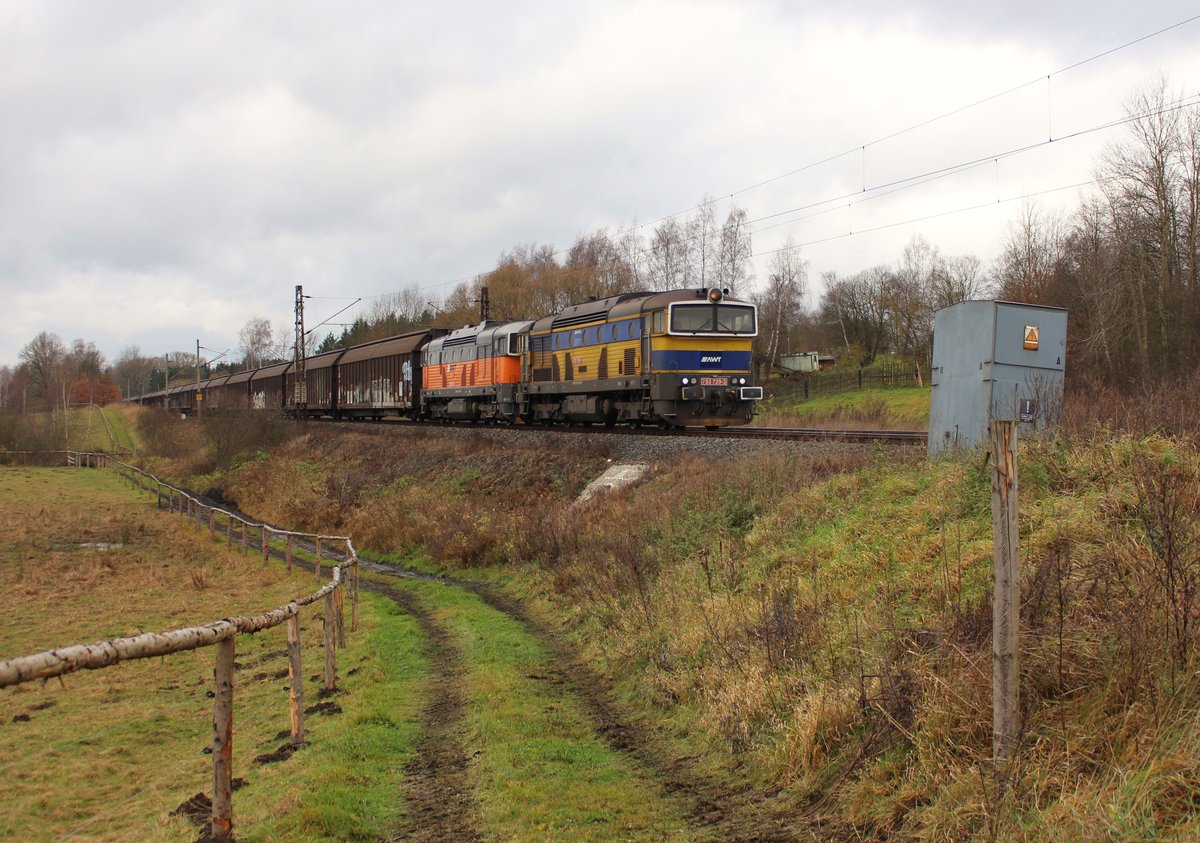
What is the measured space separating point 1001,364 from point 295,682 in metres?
9.99

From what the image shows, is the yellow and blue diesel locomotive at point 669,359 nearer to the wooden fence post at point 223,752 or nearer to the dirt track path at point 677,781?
the dirt track path at point 677,781

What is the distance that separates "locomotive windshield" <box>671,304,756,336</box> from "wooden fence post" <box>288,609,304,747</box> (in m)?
16.3

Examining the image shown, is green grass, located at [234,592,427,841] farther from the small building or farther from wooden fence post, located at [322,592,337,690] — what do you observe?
the small building

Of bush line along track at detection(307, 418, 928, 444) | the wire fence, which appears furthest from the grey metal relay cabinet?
the wire fence

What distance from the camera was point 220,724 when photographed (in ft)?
17.0

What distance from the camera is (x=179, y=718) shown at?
9.99m

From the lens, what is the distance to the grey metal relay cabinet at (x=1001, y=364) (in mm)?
12352

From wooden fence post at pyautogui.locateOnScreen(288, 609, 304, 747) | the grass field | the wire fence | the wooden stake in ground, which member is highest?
the wire fence

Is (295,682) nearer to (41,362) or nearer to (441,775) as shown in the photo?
(441,775)

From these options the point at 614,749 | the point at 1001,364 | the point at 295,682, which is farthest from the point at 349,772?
the point at 1001,364

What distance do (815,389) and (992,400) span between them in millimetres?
47808

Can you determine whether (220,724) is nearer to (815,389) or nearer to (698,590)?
(698,590)

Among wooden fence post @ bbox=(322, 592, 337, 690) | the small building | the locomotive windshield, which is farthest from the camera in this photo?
the small building

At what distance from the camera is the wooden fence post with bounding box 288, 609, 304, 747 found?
748 centimetres
